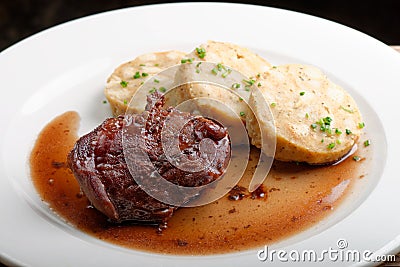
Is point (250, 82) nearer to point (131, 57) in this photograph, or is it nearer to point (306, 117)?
point (306, 117)

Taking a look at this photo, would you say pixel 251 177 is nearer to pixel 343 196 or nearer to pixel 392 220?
pixel 343 196

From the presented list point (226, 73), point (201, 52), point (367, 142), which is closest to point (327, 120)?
point (367, 142)

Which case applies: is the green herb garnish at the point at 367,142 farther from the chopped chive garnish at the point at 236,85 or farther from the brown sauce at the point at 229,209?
the chopped chive garnish at the point at 236,85

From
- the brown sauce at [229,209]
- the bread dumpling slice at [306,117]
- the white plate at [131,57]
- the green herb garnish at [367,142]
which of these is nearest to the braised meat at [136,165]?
the brown sauce at [229,209]

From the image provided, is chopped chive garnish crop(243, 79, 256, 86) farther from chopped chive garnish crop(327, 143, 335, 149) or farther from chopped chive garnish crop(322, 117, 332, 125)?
chopped chive garnish crop(327, 143, 335, 149)

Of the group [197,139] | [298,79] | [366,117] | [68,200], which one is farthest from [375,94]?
[68,200]

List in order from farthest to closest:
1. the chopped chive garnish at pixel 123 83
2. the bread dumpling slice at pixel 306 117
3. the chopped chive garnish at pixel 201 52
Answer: the chopped chive garnish at pixel 123 83, the chopped chive garnish at pixel 201 52, the bread dumpling slice at pixel 306 117
